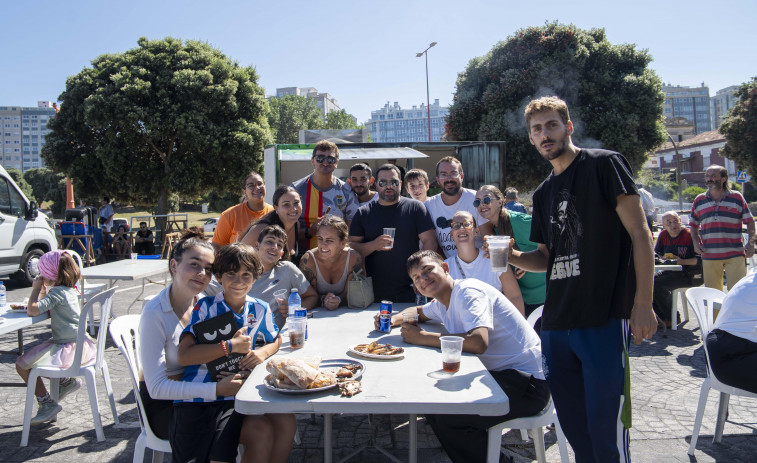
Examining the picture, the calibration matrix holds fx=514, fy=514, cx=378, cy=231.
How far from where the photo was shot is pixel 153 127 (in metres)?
17.2

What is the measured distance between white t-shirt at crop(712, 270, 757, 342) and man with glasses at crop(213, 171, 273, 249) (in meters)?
3.72

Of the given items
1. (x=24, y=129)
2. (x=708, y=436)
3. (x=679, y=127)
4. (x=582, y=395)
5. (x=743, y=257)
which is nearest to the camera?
(x=582, y=395)

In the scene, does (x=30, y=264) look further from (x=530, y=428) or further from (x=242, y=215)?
(x=530, y=428)

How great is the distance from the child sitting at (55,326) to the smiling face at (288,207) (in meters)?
1.66

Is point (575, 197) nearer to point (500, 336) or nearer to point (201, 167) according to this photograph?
point (500, 336)

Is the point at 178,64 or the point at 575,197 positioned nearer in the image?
the point at 575,197

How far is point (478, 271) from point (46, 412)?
10.7ft

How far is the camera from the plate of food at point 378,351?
2.45 meters

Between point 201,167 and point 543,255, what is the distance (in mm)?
17475

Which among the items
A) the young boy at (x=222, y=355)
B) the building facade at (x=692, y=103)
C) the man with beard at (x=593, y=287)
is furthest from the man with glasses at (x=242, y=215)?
the building facade at (x=692, y=103)

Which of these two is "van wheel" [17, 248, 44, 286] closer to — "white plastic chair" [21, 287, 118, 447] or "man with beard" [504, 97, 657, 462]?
"white plastic chair" [21, 287, 118, 447]

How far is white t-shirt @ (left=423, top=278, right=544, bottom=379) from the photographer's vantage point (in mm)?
2641

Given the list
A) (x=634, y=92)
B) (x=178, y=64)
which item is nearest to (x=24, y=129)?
(x=178, y=64)

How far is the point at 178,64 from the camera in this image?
18203mm
